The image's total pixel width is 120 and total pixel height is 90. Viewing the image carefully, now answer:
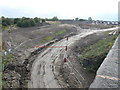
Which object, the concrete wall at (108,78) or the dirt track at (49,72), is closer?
the concrete wall at (108,78)

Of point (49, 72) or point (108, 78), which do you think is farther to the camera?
point (49, 72)

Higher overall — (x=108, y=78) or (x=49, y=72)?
(x=108, y=78)

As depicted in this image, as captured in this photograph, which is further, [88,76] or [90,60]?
[90,60]

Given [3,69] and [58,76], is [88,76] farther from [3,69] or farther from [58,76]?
[3,69]

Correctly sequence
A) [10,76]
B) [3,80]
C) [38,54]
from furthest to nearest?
[38,54] → [10,76] → [3,80]

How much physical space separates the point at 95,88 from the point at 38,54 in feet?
38.0

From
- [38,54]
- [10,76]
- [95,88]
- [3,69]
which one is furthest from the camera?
[38,54]

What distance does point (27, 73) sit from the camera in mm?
12172

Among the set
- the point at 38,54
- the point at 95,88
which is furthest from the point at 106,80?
the point at 38,54

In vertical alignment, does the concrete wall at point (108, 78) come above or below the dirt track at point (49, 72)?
above

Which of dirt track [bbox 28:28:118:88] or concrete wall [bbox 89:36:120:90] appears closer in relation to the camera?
concrete wall [bbox 89:36:120:90]

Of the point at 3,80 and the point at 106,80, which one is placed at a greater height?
the point at 106,80

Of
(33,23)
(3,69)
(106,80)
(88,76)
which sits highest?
(33,23)

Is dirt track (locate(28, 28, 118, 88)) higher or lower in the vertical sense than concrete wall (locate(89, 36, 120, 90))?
lower
